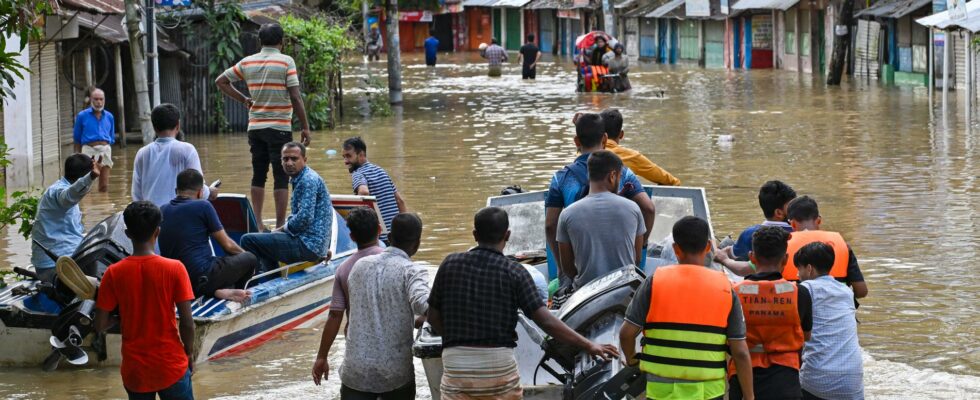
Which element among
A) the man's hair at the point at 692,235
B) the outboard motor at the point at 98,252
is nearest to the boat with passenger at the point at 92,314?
the outboard motor at the point at 98,252

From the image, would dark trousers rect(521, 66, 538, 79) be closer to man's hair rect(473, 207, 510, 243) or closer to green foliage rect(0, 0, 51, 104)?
green foliage rect(0, 0, 51, 104)

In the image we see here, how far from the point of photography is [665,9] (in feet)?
171

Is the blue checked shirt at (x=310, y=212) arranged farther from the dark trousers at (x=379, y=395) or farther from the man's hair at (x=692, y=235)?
the man's hair at (x=692, y=235)

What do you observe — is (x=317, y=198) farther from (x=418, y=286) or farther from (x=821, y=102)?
(x=821, y=102)

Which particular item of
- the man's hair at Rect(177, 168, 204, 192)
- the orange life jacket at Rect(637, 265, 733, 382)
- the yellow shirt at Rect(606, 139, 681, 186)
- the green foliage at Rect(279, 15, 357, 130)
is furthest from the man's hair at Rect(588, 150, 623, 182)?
the green foliage at Rect(279, 15, 357, 130)

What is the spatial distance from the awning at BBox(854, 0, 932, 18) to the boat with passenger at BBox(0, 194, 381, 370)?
26070mm

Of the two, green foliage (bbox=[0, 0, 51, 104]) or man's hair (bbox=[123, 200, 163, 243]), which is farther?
green foliage (bbox=[0, 0, 51, 104])

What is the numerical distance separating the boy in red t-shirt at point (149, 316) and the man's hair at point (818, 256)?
8.58 ft

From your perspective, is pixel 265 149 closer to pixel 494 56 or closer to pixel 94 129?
pixel 94 129

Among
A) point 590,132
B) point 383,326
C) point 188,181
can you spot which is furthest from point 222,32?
point 383,326

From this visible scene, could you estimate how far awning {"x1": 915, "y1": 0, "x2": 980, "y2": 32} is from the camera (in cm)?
2335

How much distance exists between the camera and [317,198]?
30.8 feet

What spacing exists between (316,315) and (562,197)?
3061 mm

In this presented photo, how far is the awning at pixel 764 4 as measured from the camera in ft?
136
